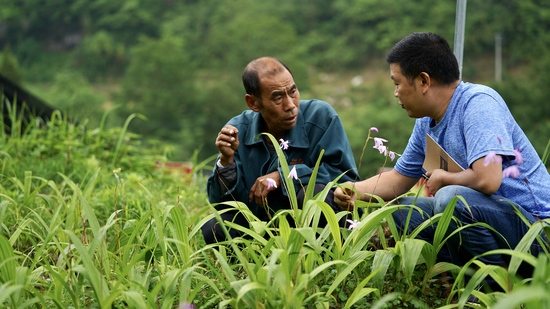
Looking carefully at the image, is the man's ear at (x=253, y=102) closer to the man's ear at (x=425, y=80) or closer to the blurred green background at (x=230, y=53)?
the man's ear at (x=425, y=80)

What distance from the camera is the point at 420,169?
3.07m

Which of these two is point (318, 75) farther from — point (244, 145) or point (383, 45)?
point (244, 145)

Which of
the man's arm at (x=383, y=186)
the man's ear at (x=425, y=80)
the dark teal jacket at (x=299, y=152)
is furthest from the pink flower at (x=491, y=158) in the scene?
the dark teal jacket at (x=299, y=152)

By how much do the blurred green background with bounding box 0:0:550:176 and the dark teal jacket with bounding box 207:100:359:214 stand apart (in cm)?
3746

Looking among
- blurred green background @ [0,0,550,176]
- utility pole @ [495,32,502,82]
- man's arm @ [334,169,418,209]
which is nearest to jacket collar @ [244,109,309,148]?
man's arm @ [334,169,418,209]

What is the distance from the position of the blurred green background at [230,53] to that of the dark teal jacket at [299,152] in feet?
123

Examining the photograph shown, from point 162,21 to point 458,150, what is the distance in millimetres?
73075

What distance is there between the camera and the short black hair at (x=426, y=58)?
269 cm

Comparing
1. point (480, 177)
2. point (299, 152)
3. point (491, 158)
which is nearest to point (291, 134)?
point (299, 152)

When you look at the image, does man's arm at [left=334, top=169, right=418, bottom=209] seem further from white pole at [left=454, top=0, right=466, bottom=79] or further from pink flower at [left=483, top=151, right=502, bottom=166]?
Answer: pink flower at [left=483, top=151, right=502, bottom=166]

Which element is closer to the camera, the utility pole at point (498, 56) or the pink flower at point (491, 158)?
the pink flower at point (491, 158)

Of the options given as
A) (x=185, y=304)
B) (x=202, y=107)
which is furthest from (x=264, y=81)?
(x=202, y=107)

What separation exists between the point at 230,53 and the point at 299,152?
57.2 metres

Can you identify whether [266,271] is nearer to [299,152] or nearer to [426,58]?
[426,58]
